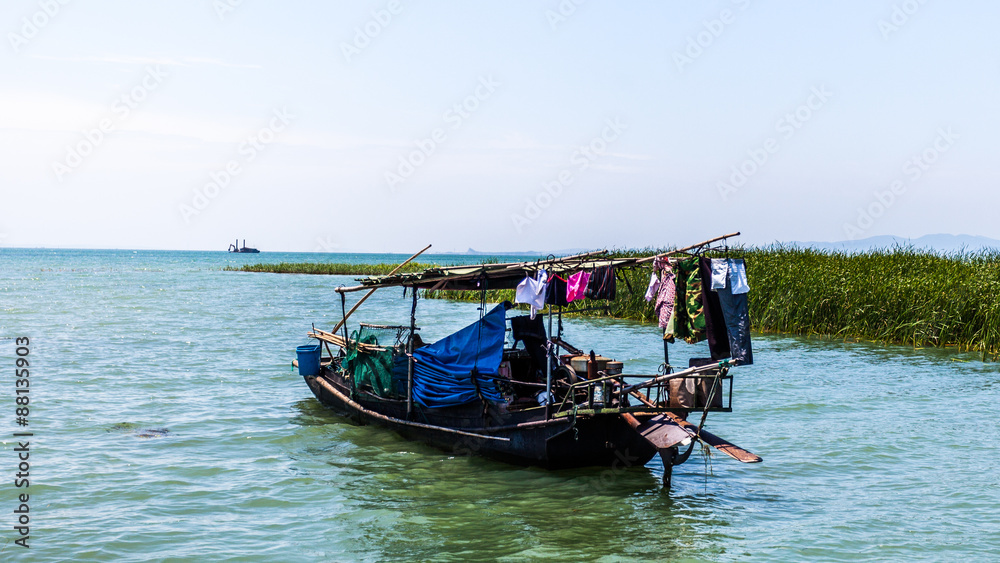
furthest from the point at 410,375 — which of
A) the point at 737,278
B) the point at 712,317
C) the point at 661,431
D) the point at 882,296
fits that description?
the point at 882,296

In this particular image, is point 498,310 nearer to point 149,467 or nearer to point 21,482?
point 149,467

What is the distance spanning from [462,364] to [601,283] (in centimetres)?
260

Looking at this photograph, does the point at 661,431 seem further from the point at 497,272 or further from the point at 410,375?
the point at 410,375

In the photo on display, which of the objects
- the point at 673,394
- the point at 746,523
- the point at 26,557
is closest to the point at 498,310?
the point at 673,394

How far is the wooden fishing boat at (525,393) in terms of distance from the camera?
34.1 feet

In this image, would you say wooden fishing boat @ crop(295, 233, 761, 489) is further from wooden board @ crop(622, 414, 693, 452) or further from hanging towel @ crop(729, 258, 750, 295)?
hanging towel @ crop(729, 258, 750, 295)

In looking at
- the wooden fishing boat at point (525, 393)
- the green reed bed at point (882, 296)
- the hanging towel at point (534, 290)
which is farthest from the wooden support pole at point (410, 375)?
the green reed bed at point (882, 296)

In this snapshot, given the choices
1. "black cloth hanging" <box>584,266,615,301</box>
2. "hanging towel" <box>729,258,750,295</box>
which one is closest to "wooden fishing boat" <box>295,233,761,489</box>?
"black cloth hanging" <box>584,266,615,301</box>

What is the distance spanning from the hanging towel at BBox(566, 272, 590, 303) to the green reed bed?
337 inches

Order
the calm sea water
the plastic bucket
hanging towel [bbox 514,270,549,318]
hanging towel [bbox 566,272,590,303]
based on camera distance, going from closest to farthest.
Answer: the calm sea water, hanging towel [bbox 514,270,549,318], hanging towel [bbox 566,272,590,303], the plastic bucket

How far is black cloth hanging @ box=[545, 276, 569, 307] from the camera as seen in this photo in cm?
1144

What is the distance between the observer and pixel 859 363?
20672 mm

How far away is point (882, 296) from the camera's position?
75.4 feet

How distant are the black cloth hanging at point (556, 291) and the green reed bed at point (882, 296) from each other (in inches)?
337
